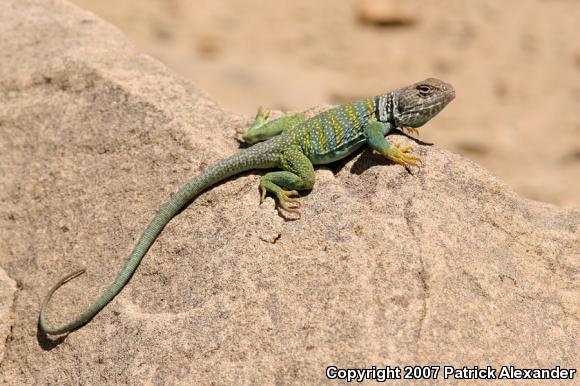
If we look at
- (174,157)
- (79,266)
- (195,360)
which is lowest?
(195,360)

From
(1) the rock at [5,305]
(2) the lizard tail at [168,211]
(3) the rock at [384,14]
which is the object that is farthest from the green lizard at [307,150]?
(3) the rock at [384,14]

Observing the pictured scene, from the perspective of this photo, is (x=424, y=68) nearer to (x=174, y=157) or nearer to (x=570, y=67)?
(x=570, y=67)

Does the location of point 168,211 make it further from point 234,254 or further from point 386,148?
point 386,148

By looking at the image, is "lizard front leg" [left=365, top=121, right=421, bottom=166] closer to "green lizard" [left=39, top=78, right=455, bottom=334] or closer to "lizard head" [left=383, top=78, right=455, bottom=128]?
"green lizard" [left=39, top=78, right=455, bottom=334]

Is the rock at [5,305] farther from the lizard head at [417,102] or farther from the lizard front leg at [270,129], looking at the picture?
the lizard head at [417,102]

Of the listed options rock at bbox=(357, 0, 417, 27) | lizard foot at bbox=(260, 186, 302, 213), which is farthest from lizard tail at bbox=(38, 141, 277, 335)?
rock at bbox=(357, 0, 417, 27)

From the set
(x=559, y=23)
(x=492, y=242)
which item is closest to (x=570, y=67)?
(x=559, y=23)

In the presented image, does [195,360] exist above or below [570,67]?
below

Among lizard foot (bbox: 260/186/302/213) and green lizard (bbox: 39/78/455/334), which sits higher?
green lizard (bbox: 39/78/455/334)
